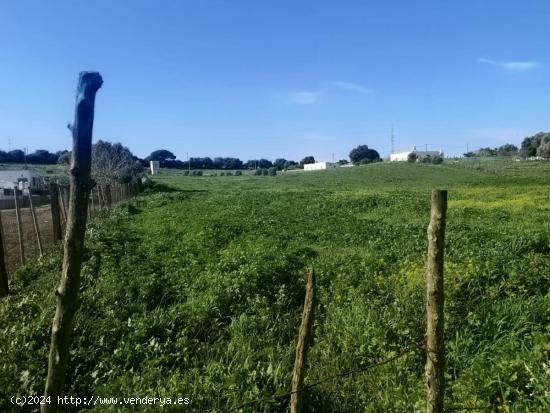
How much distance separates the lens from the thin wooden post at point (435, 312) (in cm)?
361

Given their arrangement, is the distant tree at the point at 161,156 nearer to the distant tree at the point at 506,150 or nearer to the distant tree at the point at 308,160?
the distant tree at the point at 308,160

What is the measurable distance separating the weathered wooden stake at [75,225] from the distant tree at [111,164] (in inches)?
2279

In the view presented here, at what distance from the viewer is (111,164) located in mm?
60656

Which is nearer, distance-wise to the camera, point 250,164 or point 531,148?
point 531,148

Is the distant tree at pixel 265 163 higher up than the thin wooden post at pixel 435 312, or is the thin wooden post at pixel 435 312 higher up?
the distant tree at pixel 265 163

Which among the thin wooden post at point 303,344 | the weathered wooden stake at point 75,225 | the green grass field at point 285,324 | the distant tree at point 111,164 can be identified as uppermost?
the distant tree at point 111,164

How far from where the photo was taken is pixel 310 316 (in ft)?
12.7

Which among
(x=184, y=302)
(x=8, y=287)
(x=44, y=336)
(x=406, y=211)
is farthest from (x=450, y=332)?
(x=406, y=211)

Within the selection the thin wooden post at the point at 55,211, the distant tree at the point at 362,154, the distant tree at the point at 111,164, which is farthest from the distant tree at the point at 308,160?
the thin wooden post at the point at 55,211

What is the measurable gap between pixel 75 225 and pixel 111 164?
61.9 meters

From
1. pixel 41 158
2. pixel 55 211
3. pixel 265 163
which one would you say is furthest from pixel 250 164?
pixel 55 211

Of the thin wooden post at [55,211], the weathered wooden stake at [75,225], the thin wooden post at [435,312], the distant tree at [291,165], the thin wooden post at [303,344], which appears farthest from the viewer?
the distant tree at [291,165]

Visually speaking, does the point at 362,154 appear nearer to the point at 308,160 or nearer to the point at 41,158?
the point at 308,160

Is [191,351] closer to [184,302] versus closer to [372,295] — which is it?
[184,302]
